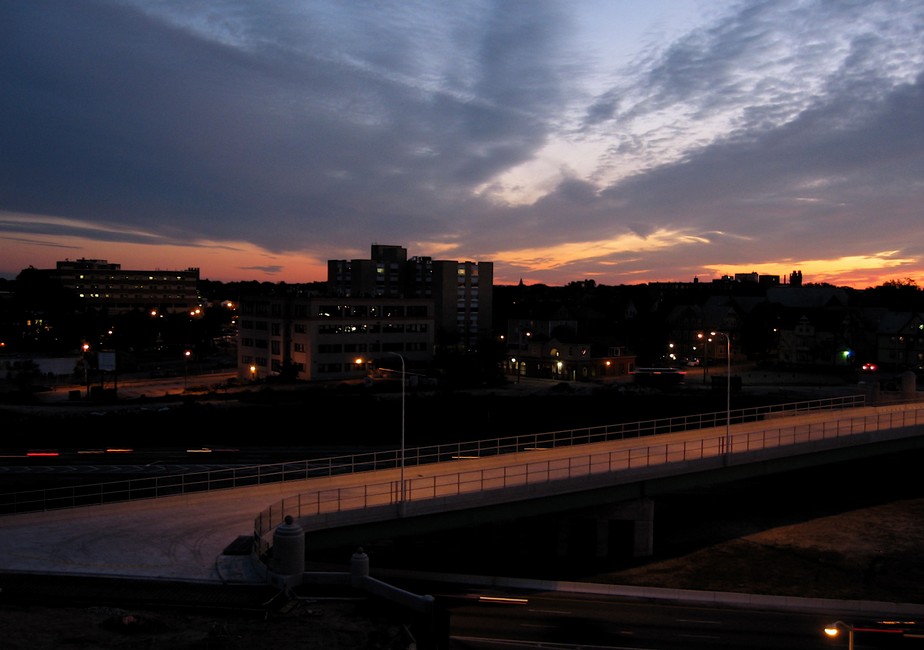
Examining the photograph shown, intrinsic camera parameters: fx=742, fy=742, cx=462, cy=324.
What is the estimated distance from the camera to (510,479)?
30.6 meters

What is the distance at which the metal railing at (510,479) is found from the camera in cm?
2505

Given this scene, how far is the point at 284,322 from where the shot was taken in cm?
9125

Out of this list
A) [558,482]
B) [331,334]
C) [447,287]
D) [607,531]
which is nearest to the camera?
[558,482]

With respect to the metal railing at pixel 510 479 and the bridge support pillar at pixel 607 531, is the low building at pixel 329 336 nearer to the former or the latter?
the metal railing at pixel 510 479

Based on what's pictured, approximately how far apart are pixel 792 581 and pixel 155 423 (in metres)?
50.2

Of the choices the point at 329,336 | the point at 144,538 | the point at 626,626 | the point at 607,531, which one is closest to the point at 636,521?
the point at 607,531

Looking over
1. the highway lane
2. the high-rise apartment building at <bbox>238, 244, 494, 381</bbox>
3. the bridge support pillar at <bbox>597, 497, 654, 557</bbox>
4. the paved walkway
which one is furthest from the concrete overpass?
the high-rise apartment building at <bbox>238, 244, 494, 381</bbox>

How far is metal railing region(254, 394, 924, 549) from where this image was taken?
25.0 metres

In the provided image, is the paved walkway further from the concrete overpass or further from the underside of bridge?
the underside of bridge

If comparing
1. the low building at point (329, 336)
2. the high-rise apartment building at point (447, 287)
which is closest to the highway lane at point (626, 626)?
the low building at point (329, 336)

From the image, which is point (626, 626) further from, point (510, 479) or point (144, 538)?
point (144, 538)

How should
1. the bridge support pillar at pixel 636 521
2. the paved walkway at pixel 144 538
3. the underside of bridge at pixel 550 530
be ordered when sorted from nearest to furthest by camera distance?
the paved walkway at pixel 144 538, the underside of bridge at pixel 550 530, the bridge support pillar at pixel 636 521

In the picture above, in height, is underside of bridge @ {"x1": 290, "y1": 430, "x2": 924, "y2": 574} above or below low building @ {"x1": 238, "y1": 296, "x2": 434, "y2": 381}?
below

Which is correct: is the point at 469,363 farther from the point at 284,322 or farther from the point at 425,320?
the point at 284,322
